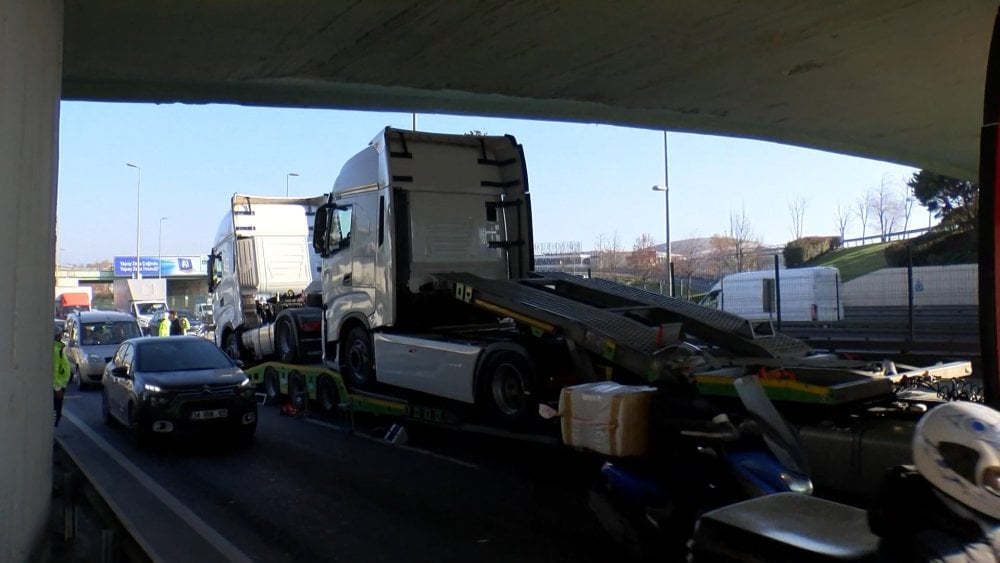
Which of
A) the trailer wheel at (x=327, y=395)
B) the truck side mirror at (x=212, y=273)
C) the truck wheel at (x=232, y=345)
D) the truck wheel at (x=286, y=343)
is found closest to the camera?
the trailer wheel at (x=327, y=395)

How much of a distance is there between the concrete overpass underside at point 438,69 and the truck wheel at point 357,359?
357 centimetres

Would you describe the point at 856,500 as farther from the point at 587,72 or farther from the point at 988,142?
the point at 587,72

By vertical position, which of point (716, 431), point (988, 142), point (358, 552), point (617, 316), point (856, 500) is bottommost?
point (358, 552)

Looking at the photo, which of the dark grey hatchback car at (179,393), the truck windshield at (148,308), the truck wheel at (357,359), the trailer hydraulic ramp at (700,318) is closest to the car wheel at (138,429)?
the dark grey hatchback car at (179,393)

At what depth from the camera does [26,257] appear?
4363mm

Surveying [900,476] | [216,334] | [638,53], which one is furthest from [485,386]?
[216,334]

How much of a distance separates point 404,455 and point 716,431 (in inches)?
219

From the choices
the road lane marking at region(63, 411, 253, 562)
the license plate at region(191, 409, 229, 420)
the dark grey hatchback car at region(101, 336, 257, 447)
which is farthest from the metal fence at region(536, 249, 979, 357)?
the road lane marking at region(63, 411, 253, 562)

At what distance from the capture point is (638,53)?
31.1 feet

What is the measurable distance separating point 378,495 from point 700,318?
3858mm

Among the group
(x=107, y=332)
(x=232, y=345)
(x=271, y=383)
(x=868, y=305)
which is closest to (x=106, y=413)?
(x=271, y=383)

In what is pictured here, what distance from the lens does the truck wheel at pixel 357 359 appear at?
34.0 ft

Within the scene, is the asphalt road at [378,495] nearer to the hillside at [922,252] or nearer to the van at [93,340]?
the van at [93,340]

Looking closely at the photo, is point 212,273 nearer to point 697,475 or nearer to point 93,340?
point 93,340
